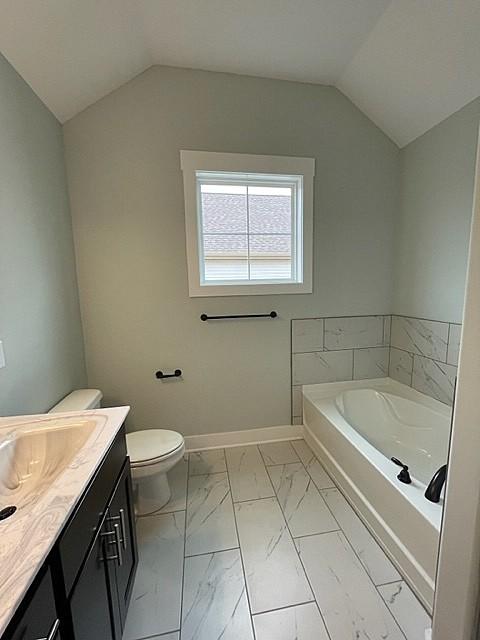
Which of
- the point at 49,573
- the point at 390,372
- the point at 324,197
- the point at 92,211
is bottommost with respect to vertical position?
the point at 390,372

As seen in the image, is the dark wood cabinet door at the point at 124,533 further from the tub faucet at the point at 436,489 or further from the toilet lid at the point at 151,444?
the tub faucet at the point at 436,489

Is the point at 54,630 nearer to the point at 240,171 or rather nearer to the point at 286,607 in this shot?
the point at 286,607

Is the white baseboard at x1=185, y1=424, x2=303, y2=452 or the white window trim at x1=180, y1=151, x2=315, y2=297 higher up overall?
the white window trim at x1=180, y1=151, x2=315, y2=297

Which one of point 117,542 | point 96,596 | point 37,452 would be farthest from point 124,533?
point 37,452

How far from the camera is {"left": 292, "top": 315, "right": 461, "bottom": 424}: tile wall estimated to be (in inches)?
90.8

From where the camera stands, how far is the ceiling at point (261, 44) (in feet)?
4.62

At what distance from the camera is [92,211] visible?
6.55 feet

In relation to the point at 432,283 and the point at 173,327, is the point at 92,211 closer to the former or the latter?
the point at 173,327

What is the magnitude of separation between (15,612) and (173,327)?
1.80m

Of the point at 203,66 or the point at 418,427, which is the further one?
the point at 418,427

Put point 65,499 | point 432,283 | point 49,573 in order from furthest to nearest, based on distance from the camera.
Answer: point 432,283, point 65,499, point 49,573

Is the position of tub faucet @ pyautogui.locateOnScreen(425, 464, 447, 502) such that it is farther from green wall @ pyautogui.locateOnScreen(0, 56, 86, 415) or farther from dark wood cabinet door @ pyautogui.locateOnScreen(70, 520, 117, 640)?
green wall @ pyautogui.locateOnScreen(0, 56, 86, 415)

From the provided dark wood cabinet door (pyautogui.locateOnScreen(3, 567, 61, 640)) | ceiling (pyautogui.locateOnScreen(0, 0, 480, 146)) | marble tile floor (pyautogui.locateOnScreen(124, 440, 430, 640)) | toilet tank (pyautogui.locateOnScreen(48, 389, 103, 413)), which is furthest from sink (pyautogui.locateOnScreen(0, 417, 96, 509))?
ceiling (pyautogui.locateOnScreen(0, 0, 480, 146))

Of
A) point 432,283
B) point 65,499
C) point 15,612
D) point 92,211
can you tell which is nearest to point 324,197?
point 432,283
